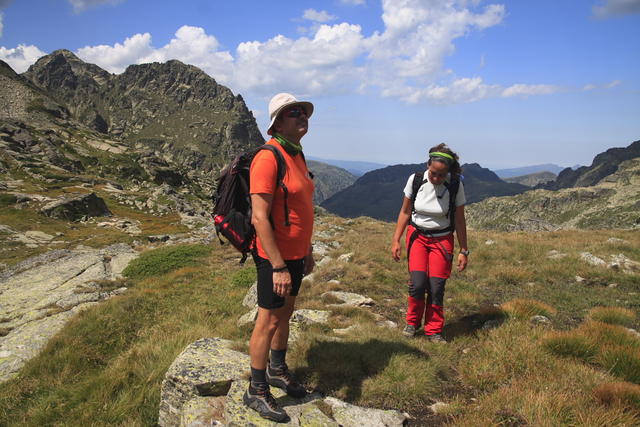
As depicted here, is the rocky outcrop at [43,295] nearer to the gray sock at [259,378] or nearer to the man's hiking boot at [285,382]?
the man's hiking boot at [285,382]

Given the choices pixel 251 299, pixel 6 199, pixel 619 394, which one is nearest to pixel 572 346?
pixel 619 394

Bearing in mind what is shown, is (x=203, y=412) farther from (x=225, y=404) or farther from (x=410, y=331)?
(x=410, y=331)

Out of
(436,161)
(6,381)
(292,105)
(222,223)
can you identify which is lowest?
(6,381)

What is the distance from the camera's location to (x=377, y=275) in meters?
10.1

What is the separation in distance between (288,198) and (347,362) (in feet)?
8.56

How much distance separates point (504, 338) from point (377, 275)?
4.76 m

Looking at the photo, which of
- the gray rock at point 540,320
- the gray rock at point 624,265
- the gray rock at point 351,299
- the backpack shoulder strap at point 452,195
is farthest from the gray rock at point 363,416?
the gray rock at point 624,265

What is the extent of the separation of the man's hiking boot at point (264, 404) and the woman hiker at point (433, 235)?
10.1 feet

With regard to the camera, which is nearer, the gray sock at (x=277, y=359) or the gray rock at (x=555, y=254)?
the gray sock at (x=277, y=359)

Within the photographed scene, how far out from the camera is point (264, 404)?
361 centimetres

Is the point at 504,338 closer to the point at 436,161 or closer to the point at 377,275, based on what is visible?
the point at 436,161

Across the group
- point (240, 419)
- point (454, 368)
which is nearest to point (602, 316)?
point (454, 368)

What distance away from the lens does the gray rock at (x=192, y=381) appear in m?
4.01

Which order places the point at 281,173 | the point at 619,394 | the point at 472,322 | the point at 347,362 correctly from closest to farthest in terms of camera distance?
the point at 281,173
the point at 619,394
the point at 347,362
the point at 472,322
